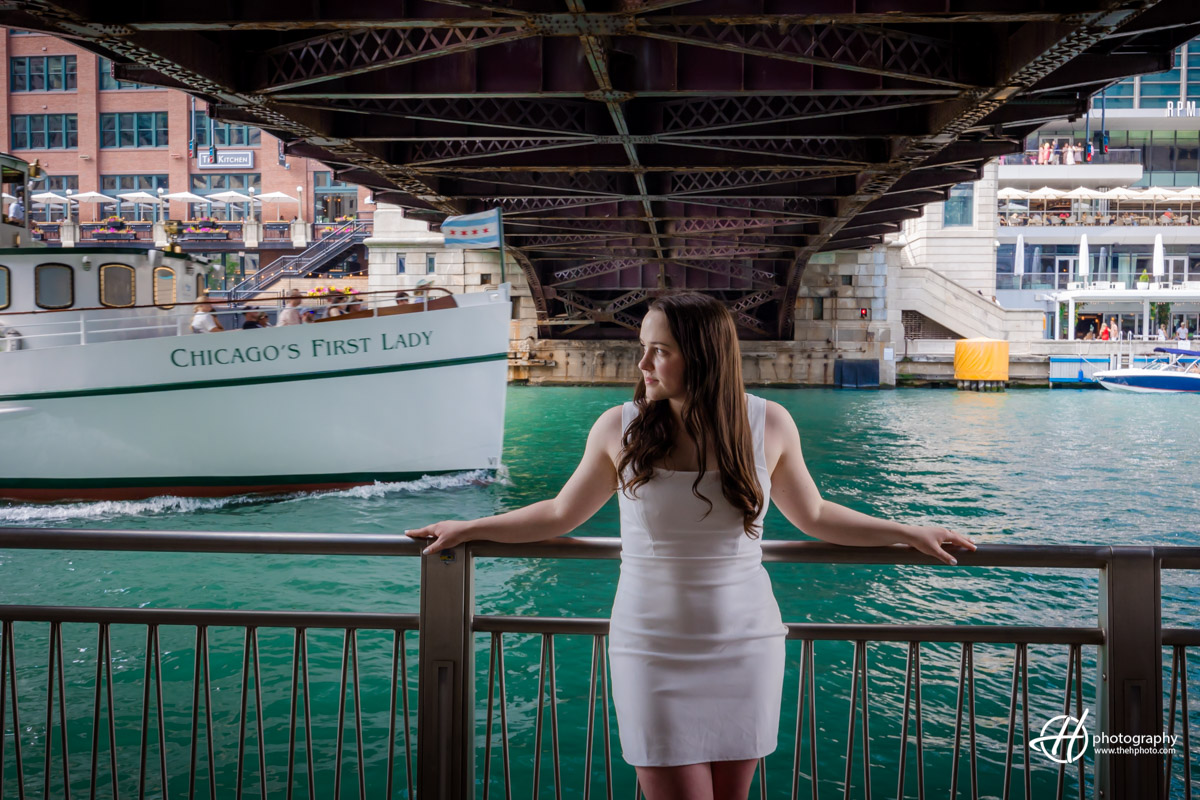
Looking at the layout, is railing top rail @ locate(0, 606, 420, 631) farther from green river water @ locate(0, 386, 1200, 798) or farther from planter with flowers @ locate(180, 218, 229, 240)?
planter with flowers @ locate(180, 218, 229, 240)

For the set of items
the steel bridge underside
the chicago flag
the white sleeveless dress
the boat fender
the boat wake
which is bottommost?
the boat wake

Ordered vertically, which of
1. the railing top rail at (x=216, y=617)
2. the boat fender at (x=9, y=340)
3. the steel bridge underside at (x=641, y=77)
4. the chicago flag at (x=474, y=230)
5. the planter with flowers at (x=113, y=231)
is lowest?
the railing top rail at (x=216, y=617)

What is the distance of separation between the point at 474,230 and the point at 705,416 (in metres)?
17.2

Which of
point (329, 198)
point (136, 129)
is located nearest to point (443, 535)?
point (329, 198)

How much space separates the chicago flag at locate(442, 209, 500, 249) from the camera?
18.7 m

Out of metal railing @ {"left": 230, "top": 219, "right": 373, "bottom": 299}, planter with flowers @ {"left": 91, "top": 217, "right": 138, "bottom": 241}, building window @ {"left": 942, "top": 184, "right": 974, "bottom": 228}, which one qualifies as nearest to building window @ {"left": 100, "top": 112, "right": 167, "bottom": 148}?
planter with flowers @ {"left": 91, "top": 217, "right": 138, "bottom": 241}

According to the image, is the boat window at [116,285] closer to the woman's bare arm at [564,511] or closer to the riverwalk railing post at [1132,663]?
the woman's bare arm at [564,511]

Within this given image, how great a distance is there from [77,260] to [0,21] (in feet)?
23.7

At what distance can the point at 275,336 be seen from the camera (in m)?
16.2

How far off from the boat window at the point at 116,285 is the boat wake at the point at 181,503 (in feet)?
11.9

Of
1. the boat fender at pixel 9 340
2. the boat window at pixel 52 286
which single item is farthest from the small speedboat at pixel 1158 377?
the boat fender at pixel 9 340

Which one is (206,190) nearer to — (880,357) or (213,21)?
(880,357)

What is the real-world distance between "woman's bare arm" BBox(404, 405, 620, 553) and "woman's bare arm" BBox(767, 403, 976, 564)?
44cm

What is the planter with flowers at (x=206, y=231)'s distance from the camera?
196 ft
